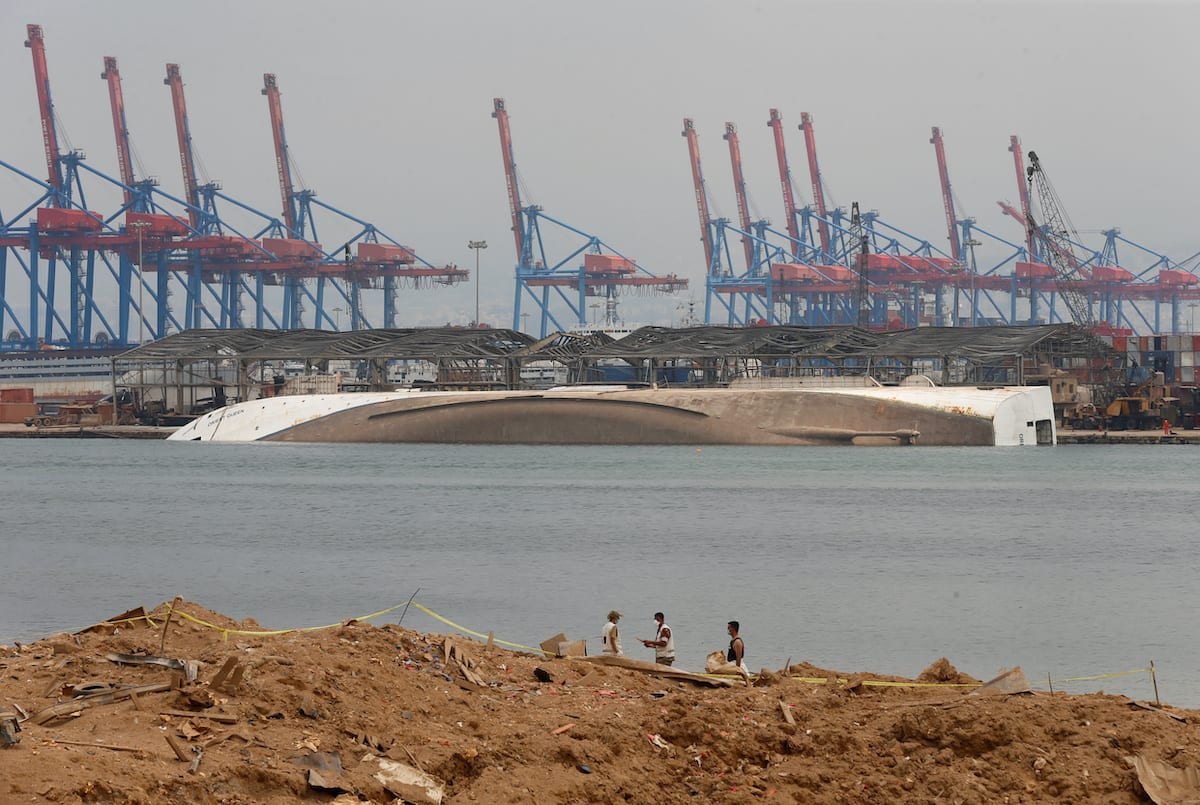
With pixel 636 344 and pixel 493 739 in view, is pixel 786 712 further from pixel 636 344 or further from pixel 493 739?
pixel 636 344

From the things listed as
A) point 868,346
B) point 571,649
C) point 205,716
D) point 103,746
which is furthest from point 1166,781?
point 868,346

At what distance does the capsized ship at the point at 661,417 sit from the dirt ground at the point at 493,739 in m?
48.9

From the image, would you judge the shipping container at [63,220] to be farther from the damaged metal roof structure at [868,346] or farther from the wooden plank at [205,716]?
the wooden plank at [205,716]

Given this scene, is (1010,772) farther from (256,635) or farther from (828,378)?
(828,378)

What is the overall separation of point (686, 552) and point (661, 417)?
34.4 meters

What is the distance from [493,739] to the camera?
30.5 feet

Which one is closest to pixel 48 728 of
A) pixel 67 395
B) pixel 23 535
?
pixel 23 535

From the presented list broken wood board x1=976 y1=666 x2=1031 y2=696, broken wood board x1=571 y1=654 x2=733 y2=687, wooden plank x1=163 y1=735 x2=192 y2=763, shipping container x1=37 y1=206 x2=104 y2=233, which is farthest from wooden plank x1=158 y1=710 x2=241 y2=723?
shipping container x1=37 y1=206 x2=104 y2=233

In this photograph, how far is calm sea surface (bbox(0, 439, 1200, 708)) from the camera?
19547 millimetres

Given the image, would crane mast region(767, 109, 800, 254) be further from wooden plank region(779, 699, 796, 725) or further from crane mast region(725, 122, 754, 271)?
wooden plank region(779, 699, 796, 725)

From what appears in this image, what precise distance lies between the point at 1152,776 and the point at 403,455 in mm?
53674

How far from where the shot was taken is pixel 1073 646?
18781mm

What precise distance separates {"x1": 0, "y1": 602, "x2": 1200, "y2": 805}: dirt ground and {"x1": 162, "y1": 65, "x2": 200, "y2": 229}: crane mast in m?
120

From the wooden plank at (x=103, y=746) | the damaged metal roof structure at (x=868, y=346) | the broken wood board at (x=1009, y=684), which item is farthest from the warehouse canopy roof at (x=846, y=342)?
the wooden plank at (x=103, y=746)
